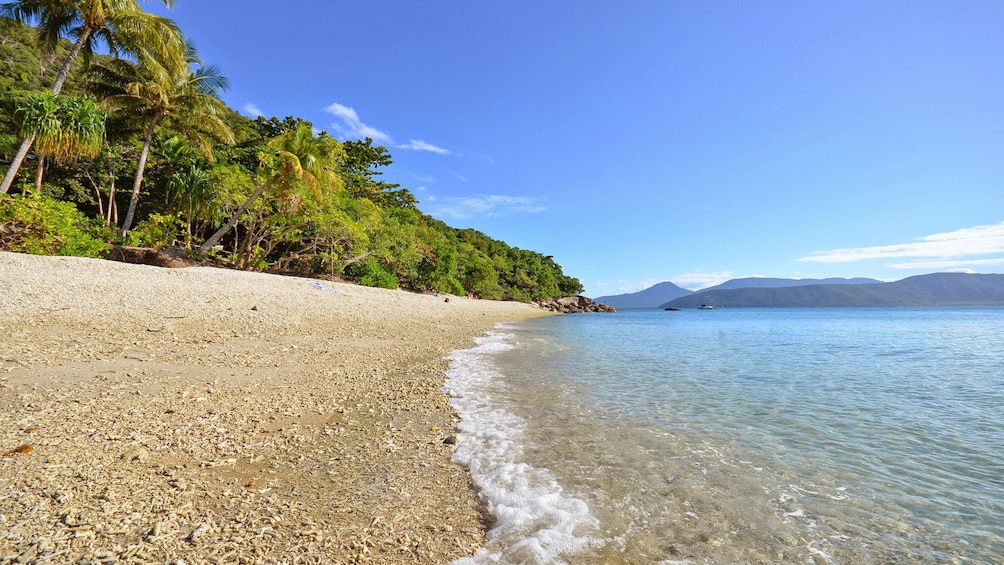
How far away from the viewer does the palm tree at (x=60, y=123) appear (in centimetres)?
1409

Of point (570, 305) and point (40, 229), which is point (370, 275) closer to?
point (40, 229)

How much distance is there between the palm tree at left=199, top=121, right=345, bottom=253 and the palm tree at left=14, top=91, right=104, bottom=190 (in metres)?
6.41

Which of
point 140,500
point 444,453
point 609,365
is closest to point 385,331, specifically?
point 609,365

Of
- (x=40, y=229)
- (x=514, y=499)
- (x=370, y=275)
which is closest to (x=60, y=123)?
(x=40, y=229)

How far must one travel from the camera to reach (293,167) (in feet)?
72.2

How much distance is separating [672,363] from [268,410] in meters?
10.7

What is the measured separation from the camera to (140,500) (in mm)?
2965

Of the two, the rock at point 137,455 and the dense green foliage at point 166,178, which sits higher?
the dense green foliage at point 166,178

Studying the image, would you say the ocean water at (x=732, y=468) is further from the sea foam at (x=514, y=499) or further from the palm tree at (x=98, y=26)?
the palm tree at (x=98, y=26)

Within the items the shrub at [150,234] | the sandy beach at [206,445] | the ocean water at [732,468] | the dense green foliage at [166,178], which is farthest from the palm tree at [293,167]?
the ocean water at [732,468]

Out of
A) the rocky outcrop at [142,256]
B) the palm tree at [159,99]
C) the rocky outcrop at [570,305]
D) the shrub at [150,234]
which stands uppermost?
the palm tree at [159,99]

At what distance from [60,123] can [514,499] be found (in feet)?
69.8

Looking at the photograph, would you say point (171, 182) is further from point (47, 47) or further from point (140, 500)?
point (140, 500)

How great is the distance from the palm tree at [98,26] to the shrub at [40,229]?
2.72 metres
